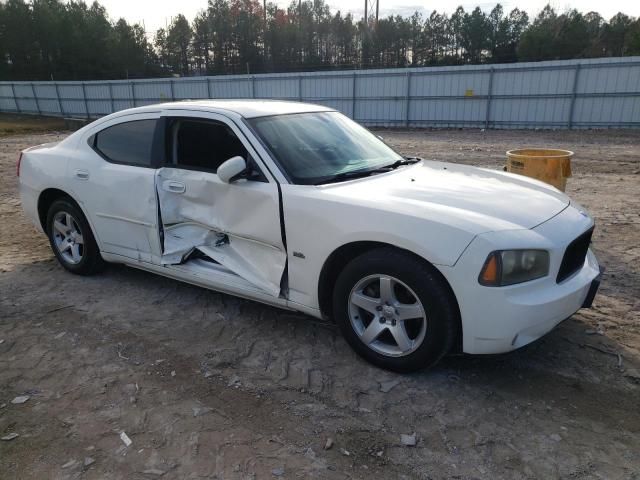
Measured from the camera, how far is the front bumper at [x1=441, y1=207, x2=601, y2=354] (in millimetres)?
2643

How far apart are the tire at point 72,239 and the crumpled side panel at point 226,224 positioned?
1.06 m

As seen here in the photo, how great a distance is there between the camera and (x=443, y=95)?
20938 millimetres

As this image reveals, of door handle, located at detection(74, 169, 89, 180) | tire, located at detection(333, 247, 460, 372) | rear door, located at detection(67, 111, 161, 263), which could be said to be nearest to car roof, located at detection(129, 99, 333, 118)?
rear door, located at detection(67, 111, 161, 263)

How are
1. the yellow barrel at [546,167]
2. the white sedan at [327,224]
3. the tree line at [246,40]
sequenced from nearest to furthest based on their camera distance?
the white sedan at [327,224], the yellow barrel at [546,167], the tree line at [246,40]

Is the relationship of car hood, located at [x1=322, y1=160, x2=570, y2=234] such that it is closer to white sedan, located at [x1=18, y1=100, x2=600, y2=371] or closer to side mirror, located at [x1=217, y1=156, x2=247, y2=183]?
white sedan, located at [x1=18, y1=100, x2=600, y2=371]

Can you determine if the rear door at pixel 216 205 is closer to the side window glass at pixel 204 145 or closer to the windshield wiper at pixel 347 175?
the side window glass at pixel 204 145

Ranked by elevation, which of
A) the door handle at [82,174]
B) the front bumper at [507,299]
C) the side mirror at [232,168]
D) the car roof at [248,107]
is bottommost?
the front bumper at [507,299]

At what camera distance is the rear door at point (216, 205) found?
135 inches

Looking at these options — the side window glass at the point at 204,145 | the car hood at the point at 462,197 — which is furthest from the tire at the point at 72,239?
the car hood at the point at 462,197

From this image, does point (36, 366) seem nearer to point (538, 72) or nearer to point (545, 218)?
point (545, 218)

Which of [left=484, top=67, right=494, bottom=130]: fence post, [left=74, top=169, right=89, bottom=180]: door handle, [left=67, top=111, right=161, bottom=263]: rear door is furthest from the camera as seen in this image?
[left=484, top=67, right=494, bottom=130]: fence post

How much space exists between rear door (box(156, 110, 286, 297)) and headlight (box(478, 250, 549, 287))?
136 centimetres

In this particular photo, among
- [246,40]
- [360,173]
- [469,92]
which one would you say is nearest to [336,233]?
[360,173]

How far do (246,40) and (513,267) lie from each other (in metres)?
69.3
